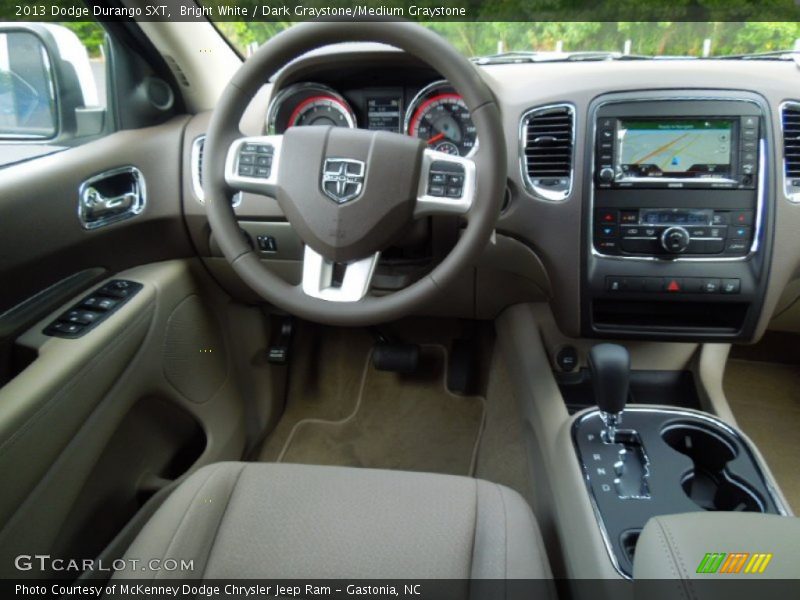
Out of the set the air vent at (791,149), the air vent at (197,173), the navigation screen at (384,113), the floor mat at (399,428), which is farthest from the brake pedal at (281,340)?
the air vent at (791,149)

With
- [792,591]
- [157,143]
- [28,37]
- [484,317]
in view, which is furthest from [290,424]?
[792,591]

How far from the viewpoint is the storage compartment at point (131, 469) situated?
4.14 ft

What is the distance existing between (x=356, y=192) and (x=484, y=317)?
882 mm

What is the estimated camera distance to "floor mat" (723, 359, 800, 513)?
70.7 inches

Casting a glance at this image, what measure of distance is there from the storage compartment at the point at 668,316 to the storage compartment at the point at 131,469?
3.67 ft

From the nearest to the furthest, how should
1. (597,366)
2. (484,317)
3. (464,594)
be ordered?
1. (464,594)
2. (597,366)
3. (484,317)

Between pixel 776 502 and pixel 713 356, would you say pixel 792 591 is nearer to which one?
pixel 776 502

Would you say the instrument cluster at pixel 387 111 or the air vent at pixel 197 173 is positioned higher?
the instrument cluster at pixel 387 111

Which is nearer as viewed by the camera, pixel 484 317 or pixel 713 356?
pixel 713 356

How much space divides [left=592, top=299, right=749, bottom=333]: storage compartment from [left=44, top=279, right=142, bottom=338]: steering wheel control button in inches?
43.2

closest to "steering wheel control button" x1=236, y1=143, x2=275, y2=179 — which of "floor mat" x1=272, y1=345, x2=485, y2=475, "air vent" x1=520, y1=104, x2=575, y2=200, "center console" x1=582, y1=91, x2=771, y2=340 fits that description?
"air vent" x1=520, y1=104, x2=575, y2=200

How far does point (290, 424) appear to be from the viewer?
206 centimetres

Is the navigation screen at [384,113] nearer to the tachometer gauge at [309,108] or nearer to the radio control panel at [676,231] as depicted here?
the tachometer gauge at [309,108]

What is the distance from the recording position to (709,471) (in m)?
1.29
